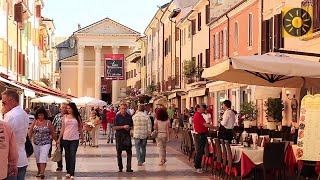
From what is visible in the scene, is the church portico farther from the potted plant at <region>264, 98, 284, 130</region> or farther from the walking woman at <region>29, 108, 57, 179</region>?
the walking woman at <region>29, 108, 57, 179</region>

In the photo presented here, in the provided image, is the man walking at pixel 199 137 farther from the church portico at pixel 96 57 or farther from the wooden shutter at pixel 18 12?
the church portico at pixel 96 57

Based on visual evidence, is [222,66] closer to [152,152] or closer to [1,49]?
[152,152]

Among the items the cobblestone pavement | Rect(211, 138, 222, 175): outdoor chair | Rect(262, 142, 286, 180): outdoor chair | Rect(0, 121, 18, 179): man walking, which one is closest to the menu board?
Rect(262, 142, 286, 180): outdoor chair

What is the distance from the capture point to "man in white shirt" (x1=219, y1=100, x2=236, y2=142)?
720 inches

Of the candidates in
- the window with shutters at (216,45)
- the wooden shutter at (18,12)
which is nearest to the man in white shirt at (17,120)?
the window with shutters at (216,45)

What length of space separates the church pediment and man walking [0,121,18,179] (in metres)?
104

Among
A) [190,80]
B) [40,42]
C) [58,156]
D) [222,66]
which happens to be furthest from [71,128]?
[40,42]

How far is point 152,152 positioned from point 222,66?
39.7 feet

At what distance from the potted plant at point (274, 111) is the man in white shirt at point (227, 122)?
7.87m

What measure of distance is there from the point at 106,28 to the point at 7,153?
105507 mm

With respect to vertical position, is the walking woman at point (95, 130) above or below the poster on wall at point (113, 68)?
below

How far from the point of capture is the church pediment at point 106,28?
367ft

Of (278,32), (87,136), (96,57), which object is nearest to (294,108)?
(278,32)

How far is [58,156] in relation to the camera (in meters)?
17.5
